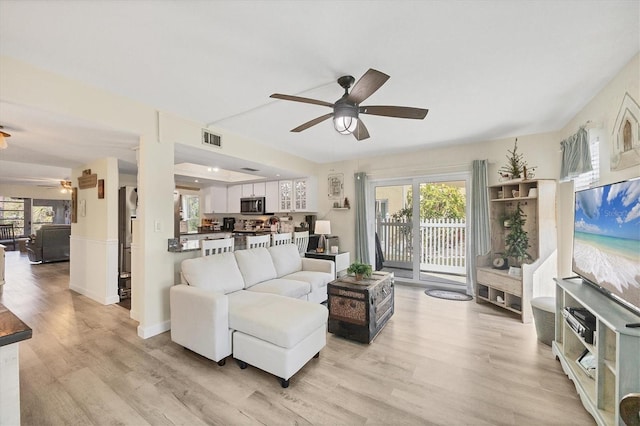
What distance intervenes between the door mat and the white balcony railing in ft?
1.75

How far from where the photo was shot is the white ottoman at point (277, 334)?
2.05 metres

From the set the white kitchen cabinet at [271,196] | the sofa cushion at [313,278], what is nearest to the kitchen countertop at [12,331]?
the sofa cushion at [313,278]

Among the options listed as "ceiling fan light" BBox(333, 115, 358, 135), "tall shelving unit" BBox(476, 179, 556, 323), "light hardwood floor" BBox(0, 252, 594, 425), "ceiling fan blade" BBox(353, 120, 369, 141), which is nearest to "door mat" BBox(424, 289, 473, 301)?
"tall shelving unit" BBox(476, 179, 556, 323)

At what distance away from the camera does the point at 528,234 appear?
3.78 m

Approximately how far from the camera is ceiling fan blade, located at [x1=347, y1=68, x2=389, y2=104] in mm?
1718

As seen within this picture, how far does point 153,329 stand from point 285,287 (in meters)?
1.52

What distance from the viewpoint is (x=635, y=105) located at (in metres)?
2.00

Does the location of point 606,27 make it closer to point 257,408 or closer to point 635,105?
point 635,105

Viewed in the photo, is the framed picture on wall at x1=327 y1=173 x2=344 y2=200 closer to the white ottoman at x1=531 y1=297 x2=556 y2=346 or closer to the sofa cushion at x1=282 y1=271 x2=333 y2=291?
the sofa cushion at x1=282 y1=271 x2=333 y2=291

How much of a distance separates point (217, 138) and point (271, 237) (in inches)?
65.9

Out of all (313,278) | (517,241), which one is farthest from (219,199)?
(517,241)

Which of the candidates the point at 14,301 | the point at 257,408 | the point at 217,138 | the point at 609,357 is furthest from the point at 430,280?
the point at 14,301

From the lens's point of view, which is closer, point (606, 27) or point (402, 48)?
point (606, 27)

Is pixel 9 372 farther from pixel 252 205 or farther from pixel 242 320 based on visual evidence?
pixel 252 205
